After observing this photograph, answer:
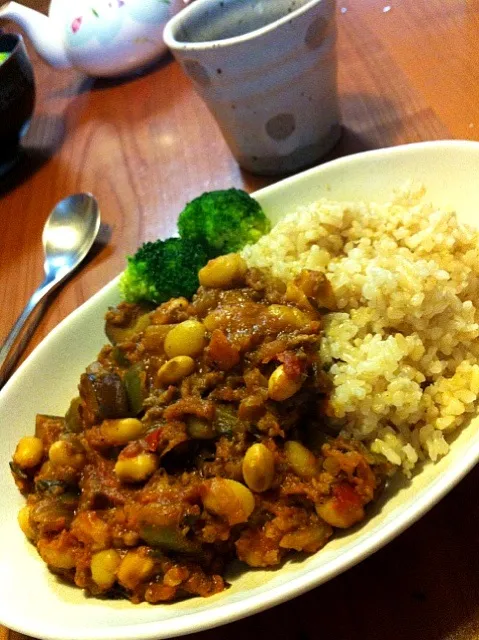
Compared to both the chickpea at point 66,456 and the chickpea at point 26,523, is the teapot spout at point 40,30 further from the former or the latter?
the chickpea at point 26,523

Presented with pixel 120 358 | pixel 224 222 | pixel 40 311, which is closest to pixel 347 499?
pixel 120 358

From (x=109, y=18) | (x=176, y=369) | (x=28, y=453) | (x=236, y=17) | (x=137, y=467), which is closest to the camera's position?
(x=137, y=467)

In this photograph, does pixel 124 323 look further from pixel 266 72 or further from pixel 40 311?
pixel 266 72

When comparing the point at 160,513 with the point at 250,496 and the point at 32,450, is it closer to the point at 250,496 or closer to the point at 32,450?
the point at 250,496

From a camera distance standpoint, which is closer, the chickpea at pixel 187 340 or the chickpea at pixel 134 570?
the chickpea at pixel 134 570

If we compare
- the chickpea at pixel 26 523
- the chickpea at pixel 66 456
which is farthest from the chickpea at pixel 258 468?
the chickpea at pixel 26 523

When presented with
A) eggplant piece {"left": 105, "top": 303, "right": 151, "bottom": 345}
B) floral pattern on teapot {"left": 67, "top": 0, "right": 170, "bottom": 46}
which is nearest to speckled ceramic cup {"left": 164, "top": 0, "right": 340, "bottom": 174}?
eggplant piece {"left": 105, "top": 303, "right": 151, "bottom": 345}
